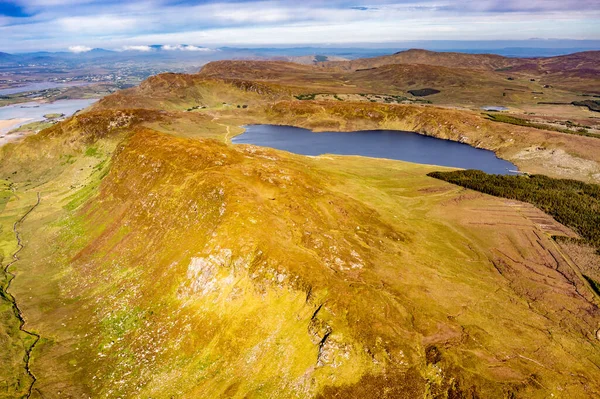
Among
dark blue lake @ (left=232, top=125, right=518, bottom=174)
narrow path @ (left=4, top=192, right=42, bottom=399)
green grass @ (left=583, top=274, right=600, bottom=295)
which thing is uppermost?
dark blue lake @ (left=232, top=125, right=518, bottom=174)

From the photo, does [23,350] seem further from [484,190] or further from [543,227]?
[484,190]

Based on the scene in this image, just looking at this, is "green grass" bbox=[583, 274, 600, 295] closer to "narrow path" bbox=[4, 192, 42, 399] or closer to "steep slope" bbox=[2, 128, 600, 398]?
"steep slope" bbox=[2, 128, 600, 398]

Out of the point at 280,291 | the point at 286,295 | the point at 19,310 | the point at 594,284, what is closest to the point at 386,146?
the point at 594,284

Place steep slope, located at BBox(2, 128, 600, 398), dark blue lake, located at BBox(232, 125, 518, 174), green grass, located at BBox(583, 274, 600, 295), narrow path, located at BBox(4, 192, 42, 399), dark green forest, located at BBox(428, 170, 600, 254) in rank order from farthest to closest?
dark blue lake, located at BBox(232, 125, 518, 174), dark green forest, located at BBox(428, 170, 600, 254), green grass, located at BBox(583, 274, 600, 295), narrow path, located at BBox(4, 192, 42, 399), steep slope, located at BBox(2, 128, 600, 398)

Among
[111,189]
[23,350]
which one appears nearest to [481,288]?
[23,350]

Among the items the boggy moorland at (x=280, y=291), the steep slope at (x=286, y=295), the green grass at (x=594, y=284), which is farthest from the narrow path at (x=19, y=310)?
the green grass at (x=594, y=284)

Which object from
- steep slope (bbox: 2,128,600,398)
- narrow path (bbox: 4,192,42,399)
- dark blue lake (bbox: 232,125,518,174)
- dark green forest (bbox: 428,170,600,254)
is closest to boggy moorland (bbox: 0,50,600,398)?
steep slope (bbox: 2,128,600,398)

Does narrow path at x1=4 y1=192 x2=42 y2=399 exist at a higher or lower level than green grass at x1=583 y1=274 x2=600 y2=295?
lower
